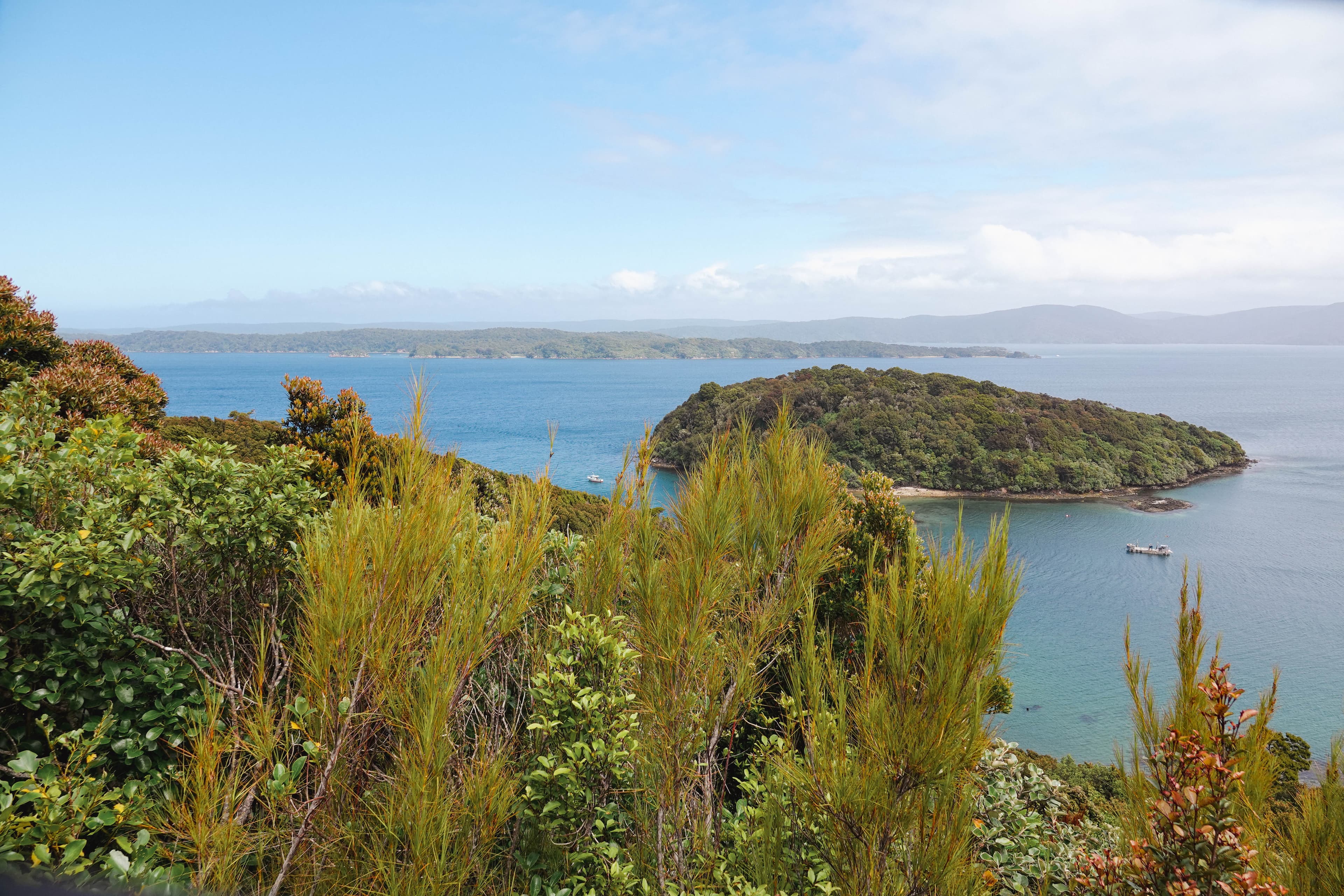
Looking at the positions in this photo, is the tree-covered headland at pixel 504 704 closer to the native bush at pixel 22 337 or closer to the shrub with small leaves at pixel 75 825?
the shrub with small leaves at pixel 75 825

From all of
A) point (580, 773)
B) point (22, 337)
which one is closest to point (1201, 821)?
point (580, 773)

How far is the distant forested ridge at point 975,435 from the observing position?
5072cm

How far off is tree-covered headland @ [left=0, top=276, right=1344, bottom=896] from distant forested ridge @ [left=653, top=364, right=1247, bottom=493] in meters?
42.0

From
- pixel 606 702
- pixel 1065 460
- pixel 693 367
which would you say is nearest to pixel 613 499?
pixel 606 702

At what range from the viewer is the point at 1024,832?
4465mm

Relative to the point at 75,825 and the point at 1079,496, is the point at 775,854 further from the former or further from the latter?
the point at 1079,496

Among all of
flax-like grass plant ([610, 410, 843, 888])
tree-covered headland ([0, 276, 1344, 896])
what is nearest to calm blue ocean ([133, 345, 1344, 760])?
tree-covered headland ([0, 276, 1344, 896])

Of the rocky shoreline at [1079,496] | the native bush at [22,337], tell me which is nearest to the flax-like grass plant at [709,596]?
the native bush at [22,337]

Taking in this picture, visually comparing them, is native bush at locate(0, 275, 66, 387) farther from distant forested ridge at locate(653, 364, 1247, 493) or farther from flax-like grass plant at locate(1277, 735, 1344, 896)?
distant forested ridge at locate(653, 364, 1247, 493)

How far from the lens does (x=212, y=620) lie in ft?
11.4

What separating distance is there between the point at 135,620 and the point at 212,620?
396 mm

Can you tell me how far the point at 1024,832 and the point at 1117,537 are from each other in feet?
148

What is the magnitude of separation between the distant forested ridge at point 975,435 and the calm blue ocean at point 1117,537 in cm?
263

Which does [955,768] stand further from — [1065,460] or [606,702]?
[1065,460]
